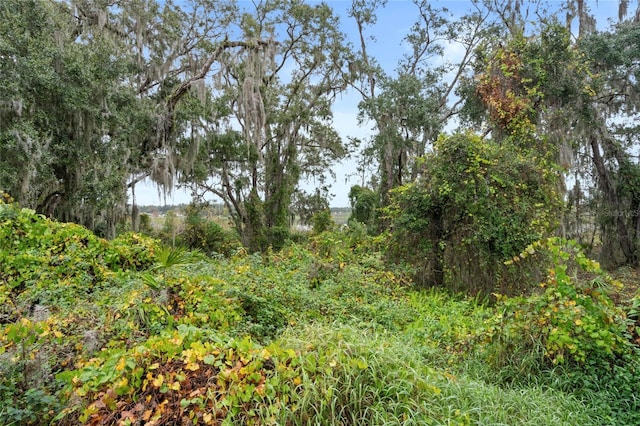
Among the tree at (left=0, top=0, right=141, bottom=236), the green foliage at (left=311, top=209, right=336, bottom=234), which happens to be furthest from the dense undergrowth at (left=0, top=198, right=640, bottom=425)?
the green foliage at (left=311, top=209, right=336, bottom=234)

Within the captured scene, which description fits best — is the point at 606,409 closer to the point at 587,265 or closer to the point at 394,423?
the point at 587,265

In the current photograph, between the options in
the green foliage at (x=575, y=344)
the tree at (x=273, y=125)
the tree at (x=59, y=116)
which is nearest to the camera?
the green foliage at (x=575, y=344)

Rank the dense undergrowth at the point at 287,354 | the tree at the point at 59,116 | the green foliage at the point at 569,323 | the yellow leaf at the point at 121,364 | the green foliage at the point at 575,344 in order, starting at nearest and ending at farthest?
the dense undergrowth at the point at 287,354 → the yellow leaf at the point at 121,364 → the green foliage at the point at 575,344 → the green foliage at the point at 569,323 → the tree at the point at 59,116

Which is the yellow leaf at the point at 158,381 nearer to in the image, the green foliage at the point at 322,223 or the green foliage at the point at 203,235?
the green foliage at the point at 203,235

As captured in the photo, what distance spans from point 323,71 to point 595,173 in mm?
9930

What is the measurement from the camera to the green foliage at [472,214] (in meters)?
6.13

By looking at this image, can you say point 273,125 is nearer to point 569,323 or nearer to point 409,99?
point 409,99

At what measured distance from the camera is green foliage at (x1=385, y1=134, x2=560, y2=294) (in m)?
6.13

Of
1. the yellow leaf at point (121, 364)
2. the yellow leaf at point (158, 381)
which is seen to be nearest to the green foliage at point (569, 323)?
the yellow leaf at point (158, 381)

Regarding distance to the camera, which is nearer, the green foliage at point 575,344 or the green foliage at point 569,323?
the green foliage at point 575,344

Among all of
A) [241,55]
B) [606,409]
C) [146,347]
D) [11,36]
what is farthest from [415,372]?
[241,55]

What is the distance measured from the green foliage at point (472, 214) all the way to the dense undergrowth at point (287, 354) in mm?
1988

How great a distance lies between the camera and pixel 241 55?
11727 mm

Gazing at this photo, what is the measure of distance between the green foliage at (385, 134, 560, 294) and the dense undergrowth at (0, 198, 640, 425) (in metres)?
1.99
